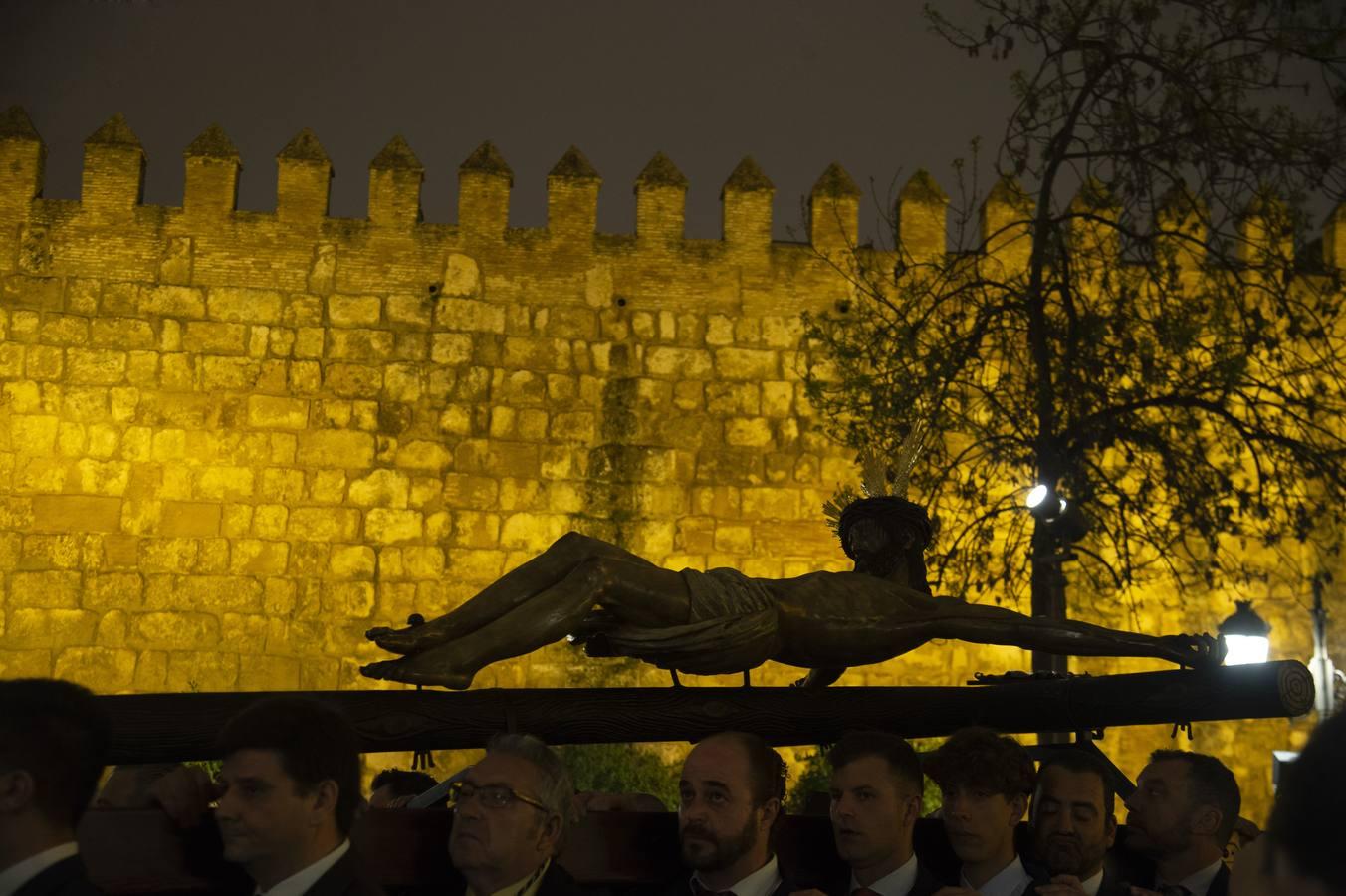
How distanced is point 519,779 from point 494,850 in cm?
15

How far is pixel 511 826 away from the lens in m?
3.08

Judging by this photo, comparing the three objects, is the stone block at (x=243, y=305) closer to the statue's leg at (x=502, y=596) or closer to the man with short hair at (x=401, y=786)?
the man with short hair at (x=401, y=786)

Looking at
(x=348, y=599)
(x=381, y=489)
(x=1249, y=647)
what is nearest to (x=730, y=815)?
(x=1249, y=647)

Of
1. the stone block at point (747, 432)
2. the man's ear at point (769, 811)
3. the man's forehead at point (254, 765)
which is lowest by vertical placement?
the man's ear at point (769, 811)

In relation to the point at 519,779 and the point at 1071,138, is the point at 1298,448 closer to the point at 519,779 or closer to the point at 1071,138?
the point at 1071,138

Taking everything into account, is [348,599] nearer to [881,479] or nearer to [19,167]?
[19,167]

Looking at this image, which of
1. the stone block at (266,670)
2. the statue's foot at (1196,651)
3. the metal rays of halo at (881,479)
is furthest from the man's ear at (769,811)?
the stone block at (266,670)

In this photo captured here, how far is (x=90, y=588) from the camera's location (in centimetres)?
1137

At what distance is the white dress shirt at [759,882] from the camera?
3.43 m

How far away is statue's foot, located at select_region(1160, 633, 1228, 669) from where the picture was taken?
13.4ft

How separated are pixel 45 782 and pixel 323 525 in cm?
932

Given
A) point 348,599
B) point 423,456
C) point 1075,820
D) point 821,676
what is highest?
point 423,456

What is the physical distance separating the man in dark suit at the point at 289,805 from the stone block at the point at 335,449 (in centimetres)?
913

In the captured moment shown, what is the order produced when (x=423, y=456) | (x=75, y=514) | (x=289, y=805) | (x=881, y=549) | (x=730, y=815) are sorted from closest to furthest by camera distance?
(x=289, y=805) < (x=730, y=815) < (x=881, y=549) < (x=75, y=514) < (x=423, y=456)
